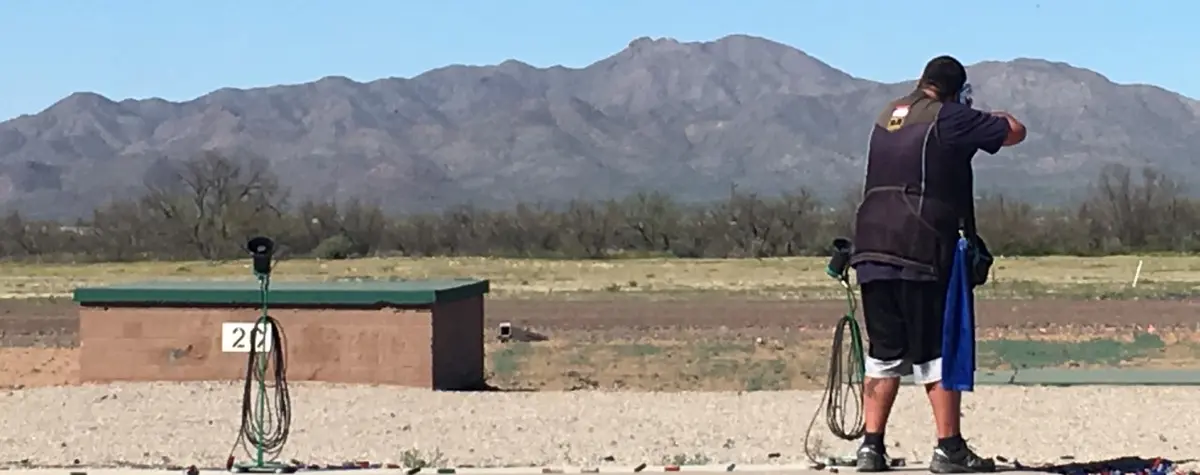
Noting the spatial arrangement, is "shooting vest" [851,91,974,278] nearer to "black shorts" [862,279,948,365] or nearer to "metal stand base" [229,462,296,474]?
"black shorts" [862,279,948,365]

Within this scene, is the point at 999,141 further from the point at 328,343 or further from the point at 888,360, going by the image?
the point at 328,343

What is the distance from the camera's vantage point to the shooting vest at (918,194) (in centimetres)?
713

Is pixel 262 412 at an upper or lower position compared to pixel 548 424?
upper

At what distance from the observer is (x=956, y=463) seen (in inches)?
286

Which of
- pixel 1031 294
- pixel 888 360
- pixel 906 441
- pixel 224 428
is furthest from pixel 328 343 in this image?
pixel 1031 294

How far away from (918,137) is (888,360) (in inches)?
36.4

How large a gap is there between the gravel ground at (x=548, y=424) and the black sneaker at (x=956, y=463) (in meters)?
1.42

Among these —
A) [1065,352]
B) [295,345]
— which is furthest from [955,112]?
[1065,352]

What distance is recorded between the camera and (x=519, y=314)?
1118 inches

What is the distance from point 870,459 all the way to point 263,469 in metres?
2.51

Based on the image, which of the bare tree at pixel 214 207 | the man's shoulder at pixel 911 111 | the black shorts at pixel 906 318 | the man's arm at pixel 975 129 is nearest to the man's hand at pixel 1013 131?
the man's arm at pixel 975 129

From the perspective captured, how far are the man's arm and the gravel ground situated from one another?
217 centimetres

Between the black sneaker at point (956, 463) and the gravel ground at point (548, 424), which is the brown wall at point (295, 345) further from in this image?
the black sneaker at point (956, 463)

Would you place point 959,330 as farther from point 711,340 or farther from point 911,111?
point 711,340
